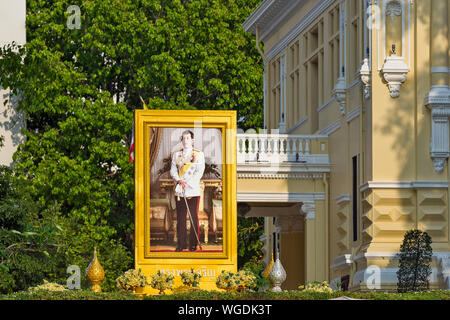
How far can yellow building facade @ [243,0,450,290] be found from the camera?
35844 mm

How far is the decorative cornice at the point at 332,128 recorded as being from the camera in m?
42.0

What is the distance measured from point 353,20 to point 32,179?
19358 millimetres

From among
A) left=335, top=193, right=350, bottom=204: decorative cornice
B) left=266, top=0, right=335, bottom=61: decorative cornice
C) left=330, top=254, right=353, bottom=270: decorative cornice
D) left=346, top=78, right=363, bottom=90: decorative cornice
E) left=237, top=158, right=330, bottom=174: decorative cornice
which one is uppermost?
left=266, top=0, right=335, bottom=61: decorative cornice

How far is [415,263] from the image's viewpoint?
3412 centimetres

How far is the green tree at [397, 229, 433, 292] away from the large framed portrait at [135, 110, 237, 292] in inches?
219

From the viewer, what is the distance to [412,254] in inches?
1351

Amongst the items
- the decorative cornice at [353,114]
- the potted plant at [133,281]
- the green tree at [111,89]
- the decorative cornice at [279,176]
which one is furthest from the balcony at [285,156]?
the green tree at [111,89]

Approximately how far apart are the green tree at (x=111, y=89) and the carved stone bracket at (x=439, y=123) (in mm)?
20041

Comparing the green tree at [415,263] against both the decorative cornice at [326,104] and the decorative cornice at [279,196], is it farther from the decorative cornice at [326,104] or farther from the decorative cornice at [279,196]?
the decorative cornice at [279,196]

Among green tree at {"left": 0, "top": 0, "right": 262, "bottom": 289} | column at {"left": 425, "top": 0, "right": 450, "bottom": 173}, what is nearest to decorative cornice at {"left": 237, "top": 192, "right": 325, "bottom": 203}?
column at {"left": 425, "top": 0, "right": 450, "bottom": 173}

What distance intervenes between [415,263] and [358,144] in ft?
18.6

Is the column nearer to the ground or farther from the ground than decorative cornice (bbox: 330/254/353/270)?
farther from the ground

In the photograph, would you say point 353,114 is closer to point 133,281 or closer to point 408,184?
point 408,184

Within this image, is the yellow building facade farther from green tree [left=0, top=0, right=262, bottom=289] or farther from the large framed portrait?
green tree [left=0, top=0, right=262, bottom=289]
